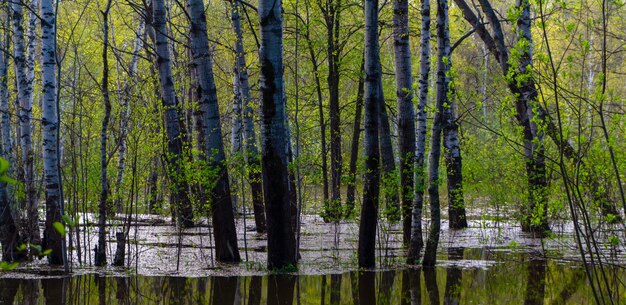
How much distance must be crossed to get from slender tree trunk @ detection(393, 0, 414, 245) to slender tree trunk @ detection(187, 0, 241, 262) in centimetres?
280

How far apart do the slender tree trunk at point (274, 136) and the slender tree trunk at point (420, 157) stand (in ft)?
6.61

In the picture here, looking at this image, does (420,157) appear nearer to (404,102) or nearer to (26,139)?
(404,102)

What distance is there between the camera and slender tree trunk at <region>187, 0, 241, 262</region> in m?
10.1

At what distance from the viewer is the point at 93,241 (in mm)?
13891

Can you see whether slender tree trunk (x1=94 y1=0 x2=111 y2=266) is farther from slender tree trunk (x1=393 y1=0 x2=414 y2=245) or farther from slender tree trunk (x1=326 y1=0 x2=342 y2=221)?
slender tree trunk (x1=326 y1=0 x2=342 y2=221)

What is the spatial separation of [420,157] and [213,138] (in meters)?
3.11

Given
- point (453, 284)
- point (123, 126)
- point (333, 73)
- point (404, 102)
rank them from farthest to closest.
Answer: point (333, 73) < point (404, 102) < point (123, 126) < point (453, 284)

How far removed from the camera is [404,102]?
1259cm

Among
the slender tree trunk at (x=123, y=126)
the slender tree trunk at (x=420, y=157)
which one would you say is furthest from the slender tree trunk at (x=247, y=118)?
the slender tree trunk at (x=420, y=157)

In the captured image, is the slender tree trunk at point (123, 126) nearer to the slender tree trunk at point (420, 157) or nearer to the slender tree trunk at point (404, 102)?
the slender tree trunk at point (420, 157)

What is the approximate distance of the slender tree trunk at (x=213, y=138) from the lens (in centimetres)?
1010

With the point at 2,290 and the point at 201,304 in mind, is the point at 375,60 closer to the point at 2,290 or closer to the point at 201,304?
the point at 201,304

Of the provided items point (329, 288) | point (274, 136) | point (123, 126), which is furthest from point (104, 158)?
point (329, 288)

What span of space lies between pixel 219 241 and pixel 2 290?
3198mm
